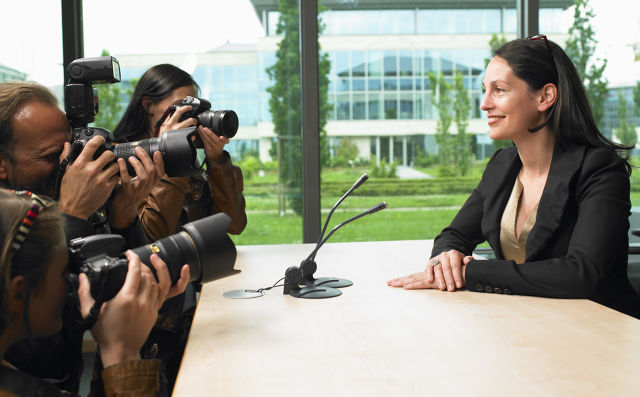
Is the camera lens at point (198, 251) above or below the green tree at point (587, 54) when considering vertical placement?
below

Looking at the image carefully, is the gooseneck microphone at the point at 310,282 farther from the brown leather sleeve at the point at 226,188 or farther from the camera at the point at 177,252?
the brown leather sleeve at the point at 226,188

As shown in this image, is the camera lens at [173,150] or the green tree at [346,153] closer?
the camera lens at [173,150]

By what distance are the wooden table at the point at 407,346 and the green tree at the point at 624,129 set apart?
2.58 m

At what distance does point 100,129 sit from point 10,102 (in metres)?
0.24

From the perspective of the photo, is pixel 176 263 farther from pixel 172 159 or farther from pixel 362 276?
pixel 362 276

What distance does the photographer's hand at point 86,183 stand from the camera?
1.46 metres

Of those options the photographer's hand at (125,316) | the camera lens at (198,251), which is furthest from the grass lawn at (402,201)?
the photographer's hand at (125,316)

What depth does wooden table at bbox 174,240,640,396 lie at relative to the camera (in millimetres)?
890

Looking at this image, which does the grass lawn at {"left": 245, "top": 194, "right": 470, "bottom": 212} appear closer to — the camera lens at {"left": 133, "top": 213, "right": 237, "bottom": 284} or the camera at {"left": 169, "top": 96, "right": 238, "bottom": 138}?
the camera at {"left": 169, "top": 96, "right": 238, "bottom": 138}

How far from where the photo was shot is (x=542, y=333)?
3.72 ft

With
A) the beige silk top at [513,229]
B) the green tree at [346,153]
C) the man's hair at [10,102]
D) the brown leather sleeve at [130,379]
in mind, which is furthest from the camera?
the green tree at [346,153]

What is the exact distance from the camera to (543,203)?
1.69 metres

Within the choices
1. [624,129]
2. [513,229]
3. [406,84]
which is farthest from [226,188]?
[624,129]

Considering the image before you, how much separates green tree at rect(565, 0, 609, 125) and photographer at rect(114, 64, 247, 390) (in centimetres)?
241
